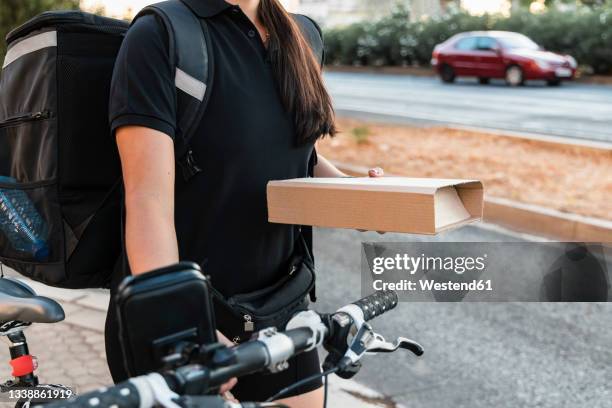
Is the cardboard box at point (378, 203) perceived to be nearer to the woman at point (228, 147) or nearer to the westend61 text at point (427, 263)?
the woman at point (228, 147)

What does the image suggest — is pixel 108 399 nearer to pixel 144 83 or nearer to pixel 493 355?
pixel 144 83

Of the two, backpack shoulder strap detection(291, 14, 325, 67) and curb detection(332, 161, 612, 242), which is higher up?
backpack shoulder strap detection(291, 14, 325, 67)

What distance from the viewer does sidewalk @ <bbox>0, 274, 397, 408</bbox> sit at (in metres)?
4.41

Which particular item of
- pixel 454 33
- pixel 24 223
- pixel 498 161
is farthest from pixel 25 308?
pixel 454 33

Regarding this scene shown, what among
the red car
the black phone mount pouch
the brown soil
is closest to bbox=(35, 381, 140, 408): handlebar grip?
the black phone mount pouch

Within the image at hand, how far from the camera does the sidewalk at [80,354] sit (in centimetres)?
441

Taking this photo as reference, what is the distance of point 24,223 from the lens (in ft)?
6.36

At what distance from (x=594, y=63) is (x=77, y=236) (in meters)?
27.3

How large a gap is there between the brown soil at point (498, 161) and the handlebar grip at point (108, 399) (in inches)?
289

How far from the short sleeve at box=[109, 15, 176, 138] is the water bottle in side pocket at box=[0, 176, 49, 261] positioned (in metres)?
0.39

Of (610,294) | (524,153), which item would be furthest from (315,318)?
(524,153)

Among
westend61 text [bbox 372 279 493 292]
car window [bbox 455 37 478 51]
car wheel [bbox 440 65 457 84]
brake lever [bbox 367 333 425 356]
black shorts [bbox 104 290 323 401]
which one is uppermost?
brake lever [bbox 367 333 425 356]

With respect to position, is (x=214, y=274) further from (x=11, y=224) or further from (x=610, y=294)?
(x=610, y=294)

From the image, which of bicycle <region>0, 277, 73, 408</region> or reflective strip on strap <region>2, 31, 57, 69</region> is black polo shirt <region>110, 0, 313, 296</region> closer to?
reflective strip on strap <region>2, 31, 57, 69</region>
